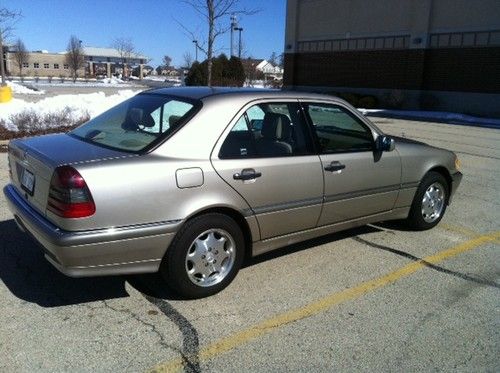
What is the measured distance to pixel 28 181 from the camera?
3658mm

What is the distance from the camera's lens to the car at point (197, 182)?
10.5 feet

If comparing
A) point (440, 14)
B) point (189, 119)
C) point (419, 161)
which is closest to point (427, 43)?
point (440, 14)

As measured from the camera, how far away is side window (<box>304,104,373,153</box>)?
438cm

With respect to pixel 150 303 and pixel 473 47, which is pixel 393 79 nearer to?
pixel 473 47

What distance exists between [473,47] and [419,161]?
2087 centimetres

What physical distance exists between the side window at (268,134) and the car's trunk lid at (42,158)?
0.84 m

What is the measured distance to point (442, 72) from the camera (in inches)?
968

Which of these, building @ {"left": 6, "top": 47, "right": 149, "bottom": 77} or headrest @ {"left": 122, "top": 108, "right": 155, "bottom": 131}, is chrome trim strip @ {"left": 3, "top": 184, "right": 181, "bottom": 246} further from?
building @ {"left": 6, "top": 47, "right": 149, "bottom": 77}

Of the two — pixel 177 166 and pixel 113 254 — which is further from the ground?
pixel 177 166

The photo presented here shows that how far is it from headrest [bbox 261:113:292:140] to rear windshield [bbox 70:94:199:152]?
69 centimetres

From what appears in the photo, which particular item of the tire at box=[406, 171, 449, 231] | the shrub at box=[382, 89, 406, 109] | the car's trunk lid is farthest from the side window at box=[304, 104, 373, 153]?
the shrub at box=[382, 89, 406, 109]

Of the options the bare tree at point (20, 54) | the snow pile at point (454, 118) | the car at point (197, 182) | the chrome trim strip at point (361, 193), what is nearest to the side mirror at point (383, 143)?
the car at point (197, 182)

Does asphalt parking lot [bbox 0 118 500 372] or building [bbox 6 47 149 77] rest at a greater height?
building [bbox 6 47 149 77]

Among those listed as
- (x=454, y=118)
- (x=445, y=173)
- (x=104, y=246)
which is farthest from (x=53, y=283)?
(x=454, y=118)
